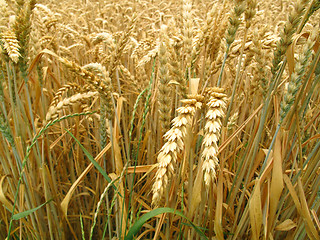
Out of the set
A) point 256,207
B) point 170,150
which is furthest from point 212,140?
point 256,207

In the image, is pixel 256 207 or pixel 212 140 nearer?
pixel 212 140

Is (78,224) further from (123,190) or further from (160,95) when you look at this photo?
(160,95)

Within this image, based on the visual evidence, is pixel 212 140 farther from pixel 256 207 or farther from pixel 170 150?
pixel 256 207

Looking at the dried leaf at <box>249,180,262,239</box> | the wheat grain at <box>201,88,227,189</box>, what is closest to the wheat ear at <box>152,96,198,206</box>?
the wheat grain at <box>201,88,227,189</box>

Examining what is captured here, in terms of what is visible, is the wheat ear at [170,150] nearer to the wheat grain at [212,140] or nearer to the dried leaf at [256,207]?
the wheat grain at [212,140]

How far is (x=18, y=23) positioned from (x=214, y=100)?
64 centimetres

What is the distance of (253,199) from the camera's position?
73cm

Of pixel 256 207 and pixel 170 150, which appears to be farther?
pixel 256 207

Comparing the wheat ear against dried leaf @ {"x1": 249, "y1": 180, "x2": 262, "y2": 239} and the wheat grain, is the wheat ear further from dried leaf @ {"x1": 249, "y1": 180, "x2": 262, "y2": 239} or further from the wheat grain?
dried leaf @ {"x1": 249, "y1": 180, "x2": 262, "y2": 239}

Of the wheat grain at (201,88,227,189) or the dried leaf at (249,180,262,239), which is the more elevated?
the wheat grain at (201,88,227,189)

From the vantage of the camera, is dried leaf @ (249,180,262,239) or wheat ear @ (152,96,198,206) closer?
wheat ear @ (152,96,198,206)

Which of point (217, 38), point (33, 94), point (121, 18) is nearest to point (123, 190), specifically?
point (217, 38)

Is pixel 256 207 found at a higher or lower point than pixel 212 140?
lower

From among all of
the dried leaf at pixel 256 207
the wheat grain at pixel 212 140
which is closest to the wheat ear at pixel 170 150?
the wheat grain at pixel 212 140
